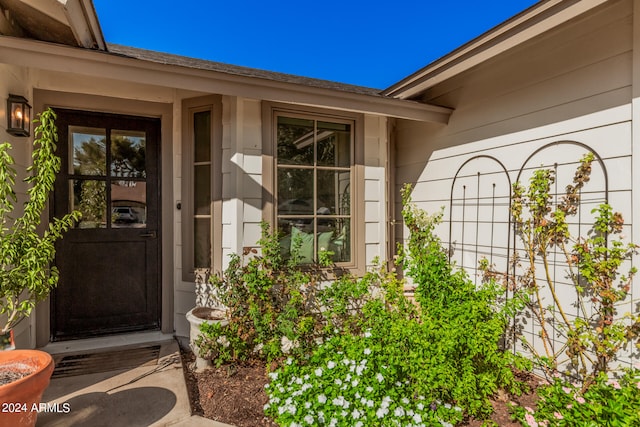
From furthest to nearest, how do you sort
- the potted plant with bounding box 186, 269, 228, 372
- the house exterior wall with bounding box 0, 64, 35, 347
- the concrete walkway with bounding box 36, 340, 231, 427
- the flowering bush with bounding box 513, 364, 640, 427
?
the potted plant with bounding box 186, 269, 228, 372
the house exterior wall with bounding box 0, 64, 35, 347
the concrete walkway with bounding box 36, 340, 231, 427
the flowering bush with bounding box 513, 364, 640, 427

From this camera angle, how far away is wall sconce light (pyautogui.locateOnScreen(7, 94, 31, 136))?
8.02 ft

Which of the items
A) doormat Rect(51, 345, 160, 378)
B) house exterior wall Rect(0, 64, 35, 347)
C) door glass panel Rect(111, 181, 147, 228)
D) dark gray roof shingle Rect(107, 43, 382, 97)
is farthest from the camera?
door glass panel Rect(111, 181, 147, 228)

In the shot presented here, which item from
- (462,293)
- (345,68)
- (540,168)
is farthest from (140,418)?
(345,68)

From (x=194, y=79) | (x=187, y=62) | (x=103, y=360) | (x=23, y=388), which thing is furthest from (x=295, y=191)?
(x=23, y=388)

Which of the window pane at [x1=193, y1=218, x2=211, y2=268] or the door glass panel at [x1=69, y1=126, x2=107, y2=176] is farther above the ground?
the door glass panel at [x1=69, y1=126, x2=107, y2=176]

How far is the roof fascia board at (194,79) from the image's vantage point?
7.04 feet

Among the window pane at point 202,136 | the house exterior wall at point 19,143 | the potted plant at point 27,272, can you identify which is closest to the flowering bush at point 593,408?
the potted plant at point 27,272

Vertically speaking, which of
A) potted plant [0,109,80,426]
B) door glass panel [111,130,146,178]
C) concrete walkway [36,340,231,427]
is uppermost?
door glass panel [111,130,146,178]

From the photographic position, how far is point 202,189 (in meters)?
3.21

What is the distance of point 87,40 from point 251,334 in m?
2.55

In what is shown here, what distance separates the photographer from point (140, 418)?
2.04 meters

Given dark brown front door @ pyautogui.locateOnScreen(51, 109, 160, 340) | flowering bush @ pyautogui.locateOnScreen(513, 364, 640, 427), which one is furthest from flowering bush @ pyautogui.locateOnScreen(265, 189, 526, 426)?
dark brown front door @ pyautogui.locateOnScreen(51, 109, 160, 340)

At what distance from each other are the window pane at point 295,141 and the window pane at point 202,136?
66cm

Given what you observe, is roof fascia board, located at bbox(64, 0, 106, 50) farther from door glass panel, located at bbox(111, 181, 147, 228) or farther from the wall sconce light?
door glass panel, located at bbox(111, 181, 147, 228)
